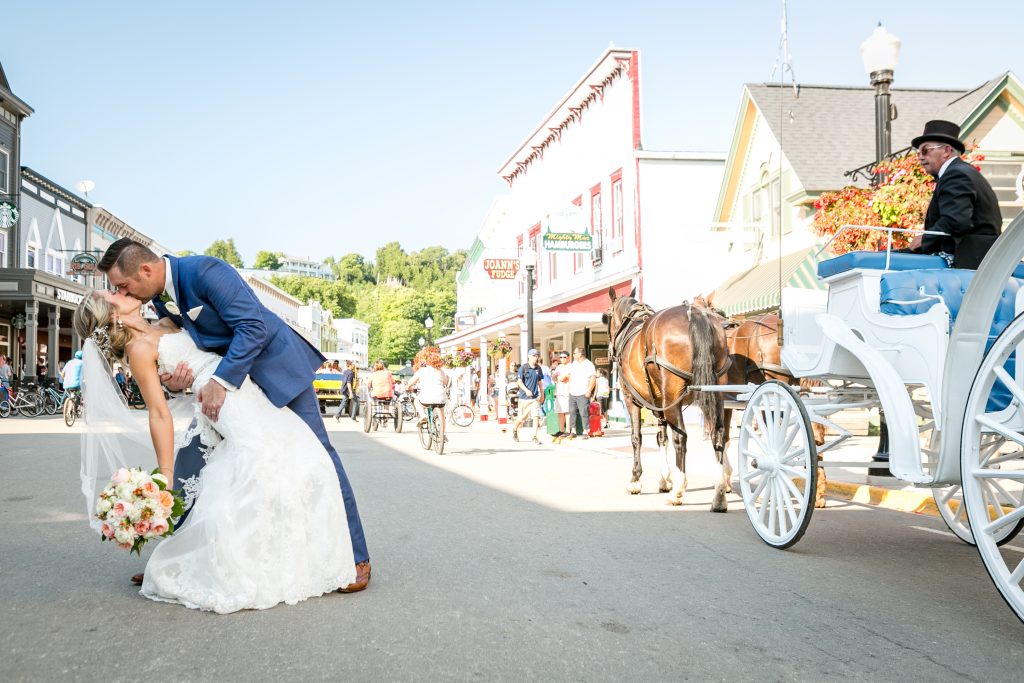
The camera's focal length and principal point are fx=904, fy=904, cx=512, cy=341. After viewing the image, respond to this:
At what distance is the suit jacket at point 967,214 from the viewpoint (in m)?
5.28

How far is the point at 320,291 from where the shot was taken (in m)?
135

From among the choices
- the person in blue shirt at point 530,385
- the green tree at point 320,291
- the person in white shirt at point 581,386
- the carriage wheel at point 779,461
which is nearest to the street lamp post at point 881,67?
the carriage wheel at point 779,461

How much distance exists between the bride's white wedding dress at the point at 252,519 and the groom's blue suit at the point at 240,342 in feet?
0.32

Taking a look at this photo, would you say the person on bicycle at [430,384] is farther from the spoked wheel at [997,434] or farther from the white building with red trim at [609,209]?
the spoked wheel at [997,434]

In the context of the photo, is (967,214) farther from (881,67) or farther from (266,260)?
(266,260)

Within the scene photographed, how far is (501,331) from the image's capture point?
101 ft

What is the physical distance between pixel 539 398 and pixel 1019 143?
10.5 metres

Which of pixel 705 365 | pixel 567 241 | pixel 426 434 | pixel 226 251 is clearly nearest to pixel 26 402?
pixel 426 434

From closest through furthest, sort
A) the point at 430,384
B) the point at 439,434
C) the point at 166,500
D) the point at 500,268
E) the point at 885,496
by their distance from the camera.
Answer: the point at 166,500 → the point at 885,496 → the point at 439,434 → the point at 430,384 → the point at 500,268

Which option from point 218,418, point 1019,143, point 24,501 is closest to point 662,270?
point 1019,143

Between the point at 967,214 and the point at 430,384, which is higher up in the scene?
the point at 967,214

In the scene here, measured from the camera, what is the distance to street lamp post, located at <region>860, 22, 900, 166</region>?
11.5 metres

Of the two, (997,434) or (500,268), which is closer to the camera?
(997,434)

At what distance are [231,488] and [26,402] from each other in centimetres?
2715
